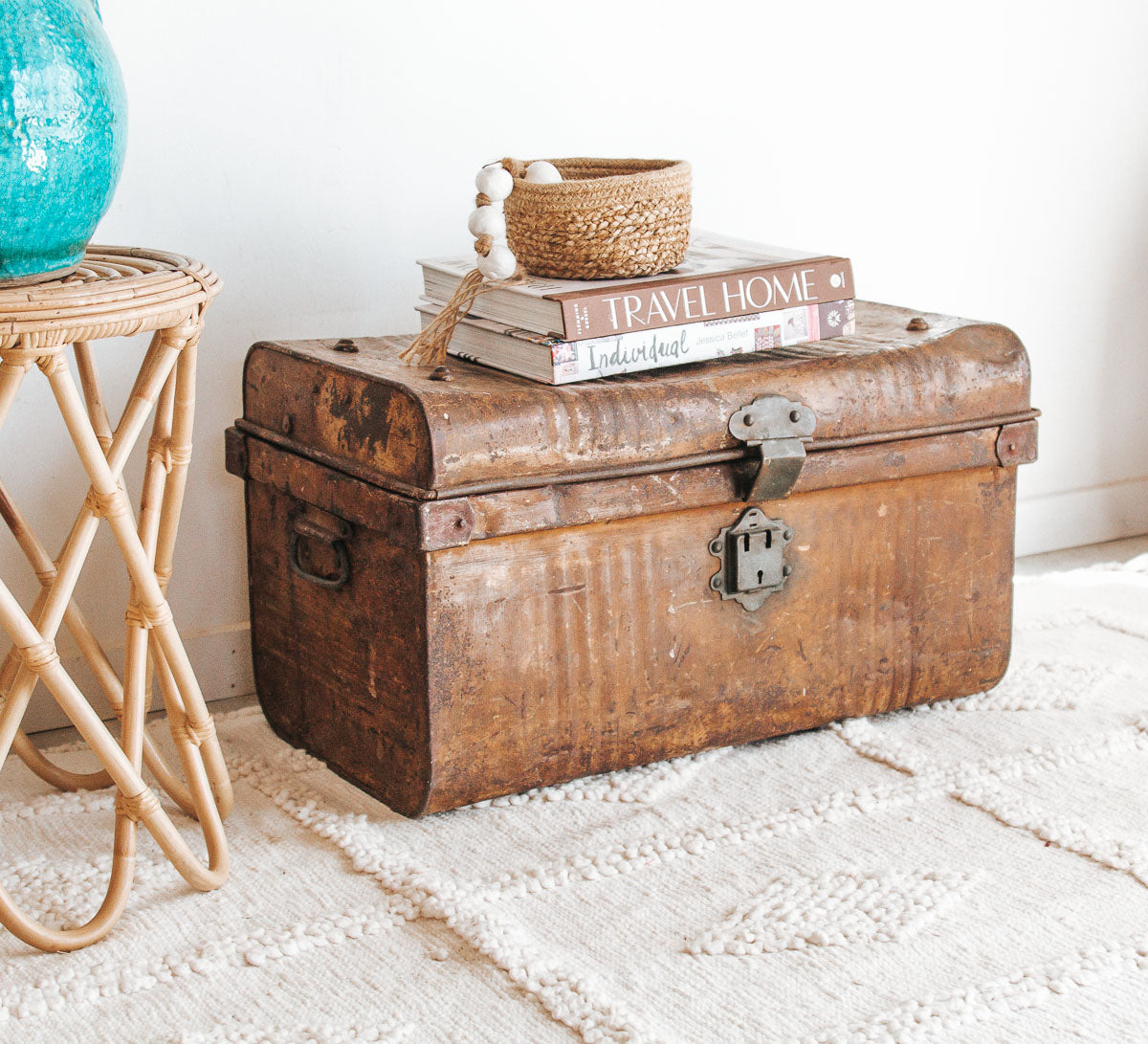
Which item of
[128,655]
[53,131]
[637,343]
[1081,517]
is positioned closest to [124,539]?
[128,655]

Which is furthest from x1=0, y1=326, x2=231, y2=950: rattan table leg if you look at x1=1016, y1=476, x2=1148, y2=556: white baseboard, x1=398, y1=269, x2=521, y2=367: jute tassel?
x1=1016, y1=476, x2=1148, y2=556: white baseboard

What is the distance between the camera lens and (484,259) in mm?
1450

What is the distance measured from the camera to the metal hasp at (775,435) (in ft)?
4.76

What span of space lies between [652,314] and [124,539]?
1.93 ft

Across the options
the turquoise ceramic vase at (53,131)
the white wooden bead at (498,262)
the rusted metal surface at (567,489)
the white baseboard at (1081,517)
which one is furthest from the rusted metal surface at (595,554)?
the white baseboard at (1081,517)

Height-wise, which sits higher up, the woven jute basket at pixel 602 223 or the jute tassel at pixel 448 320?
the woven jute basket at pixel 602 223

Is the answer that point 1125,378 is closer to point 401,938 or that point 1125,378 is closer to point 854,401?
point 854,401

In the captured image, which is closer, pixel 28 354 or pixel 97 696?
pixel 28 354

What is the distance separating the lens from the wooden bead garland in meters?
1.44

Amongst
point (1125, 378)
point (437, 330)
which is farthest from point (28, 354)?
point (1125, 378)

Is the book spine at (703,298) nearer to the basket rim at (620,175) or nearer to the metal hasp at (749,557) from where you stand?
the basket rim at (620,175)

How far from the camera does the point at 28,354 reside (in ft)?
3.45

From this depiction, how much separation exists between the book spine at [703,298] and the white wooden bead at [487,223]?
Answer: 0.39 ft

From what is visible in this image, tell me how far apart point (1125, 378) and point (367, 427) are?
1602 mm
